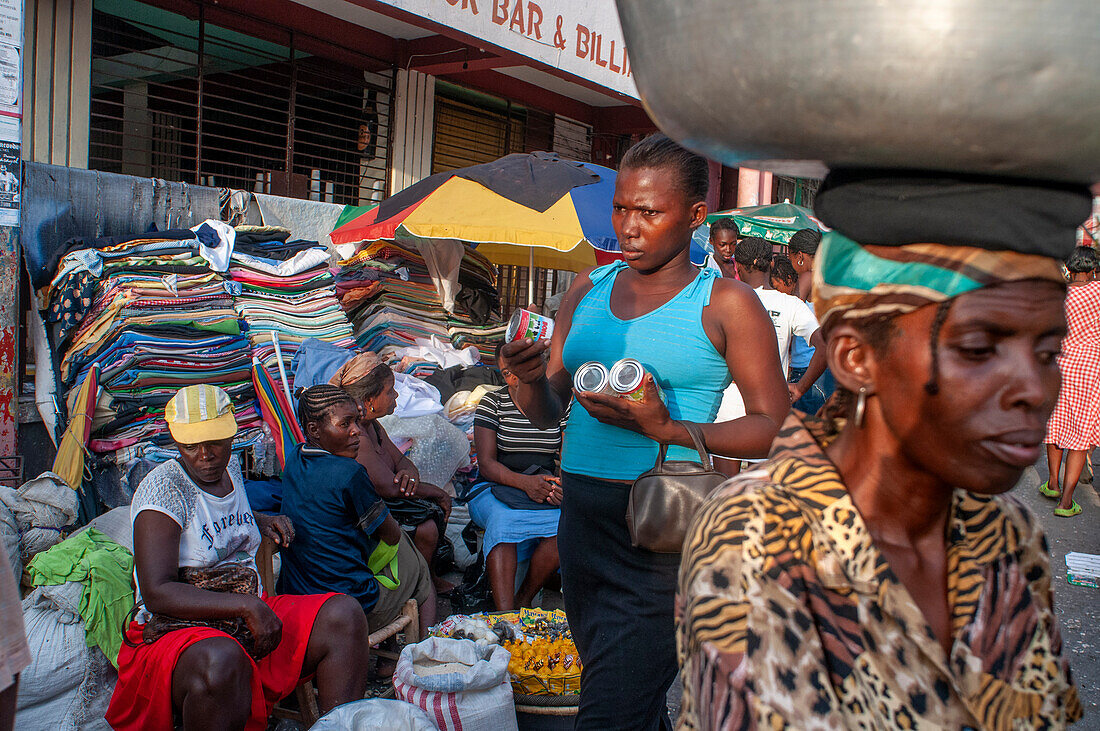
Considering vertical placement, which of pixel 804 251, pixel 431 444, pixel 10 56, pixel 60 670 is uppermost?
pixel 10 56

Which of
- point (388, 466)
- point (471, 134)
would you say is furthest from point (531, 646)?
point (471, 134)

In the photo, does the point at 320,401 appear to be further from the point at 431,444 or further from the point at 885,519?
the point at 885,519

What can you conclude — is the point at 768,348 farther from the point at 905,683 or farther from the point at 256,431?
the point at 256,431

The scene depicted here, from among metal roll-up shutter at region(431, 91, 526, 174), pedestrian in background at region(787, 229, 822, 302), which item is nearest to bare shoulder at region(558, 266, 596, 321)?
pedestrian in background at region(787, 229, 822, 302)

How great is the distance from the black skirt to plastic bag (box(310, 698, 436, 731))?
2.81 ft

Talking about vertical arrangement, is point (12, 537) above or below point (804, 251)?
below

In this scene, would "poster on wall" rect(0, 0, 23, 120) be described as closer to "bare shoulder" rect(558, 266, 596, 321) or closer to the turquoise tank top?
"bare shoulder" rect(558, 266, 596, 321)

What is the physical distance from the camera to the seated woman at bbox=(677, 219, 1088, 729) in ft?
3.16

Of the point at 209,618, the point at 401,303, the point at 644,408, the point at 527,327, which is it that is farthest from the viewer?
the point at 401,303

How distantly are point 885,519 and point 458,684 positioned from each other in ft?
6.80

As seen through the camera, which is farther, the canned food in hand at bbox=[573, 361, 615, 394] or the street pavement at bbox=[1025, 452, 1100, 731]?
the street pavement at bbox=[1025, 452, 1100, 731]

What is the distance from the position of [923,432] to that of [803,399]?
4506mm

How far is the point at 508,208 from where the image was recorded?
549cm

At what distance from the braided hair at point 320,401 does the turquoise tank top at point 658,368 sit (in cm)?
186
